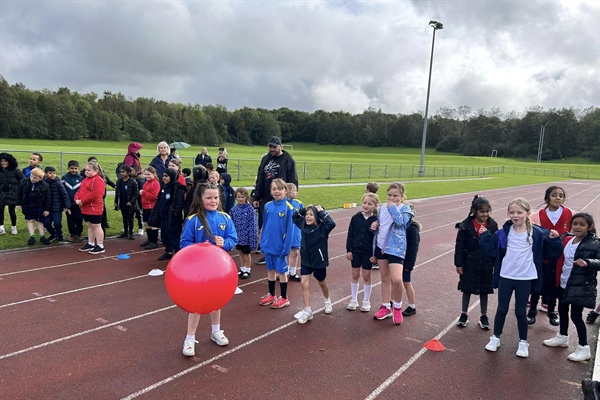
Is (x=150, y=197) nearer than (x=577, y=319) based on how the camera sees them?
No

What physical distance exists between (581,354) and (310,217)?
3.57m

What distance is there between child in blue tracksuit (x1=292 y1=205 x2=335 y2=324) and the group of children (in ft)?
5.92

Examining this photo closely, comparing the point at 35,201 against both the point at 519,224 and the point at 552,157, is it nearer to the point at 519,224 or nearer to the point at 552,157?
the point at 519,224

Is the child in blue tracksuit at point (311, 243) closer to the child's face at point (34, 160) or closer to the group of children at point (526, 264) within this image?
the group of children at point (526, 264)

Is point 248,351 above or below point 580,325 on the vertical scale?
below

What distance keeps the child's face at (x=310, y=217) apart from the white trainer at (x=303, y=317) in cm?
121

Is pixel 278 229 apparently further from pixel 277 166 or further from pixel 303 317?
pixel 277 166

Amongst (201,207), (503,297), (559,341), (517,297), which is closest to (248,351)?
(201,207)

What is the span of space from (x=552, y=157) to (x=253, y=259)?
116 metres

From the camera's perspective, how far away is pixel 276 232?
614 centimetres

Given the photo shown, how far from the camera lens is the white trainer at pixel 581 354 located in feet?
16.1

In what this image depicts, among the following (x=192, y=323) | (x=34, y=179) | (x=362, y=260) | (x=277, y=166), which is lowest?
(x=192, y=323)

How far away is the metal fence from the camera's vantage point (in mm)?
27116

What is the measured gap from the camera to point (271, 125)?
10975cm
